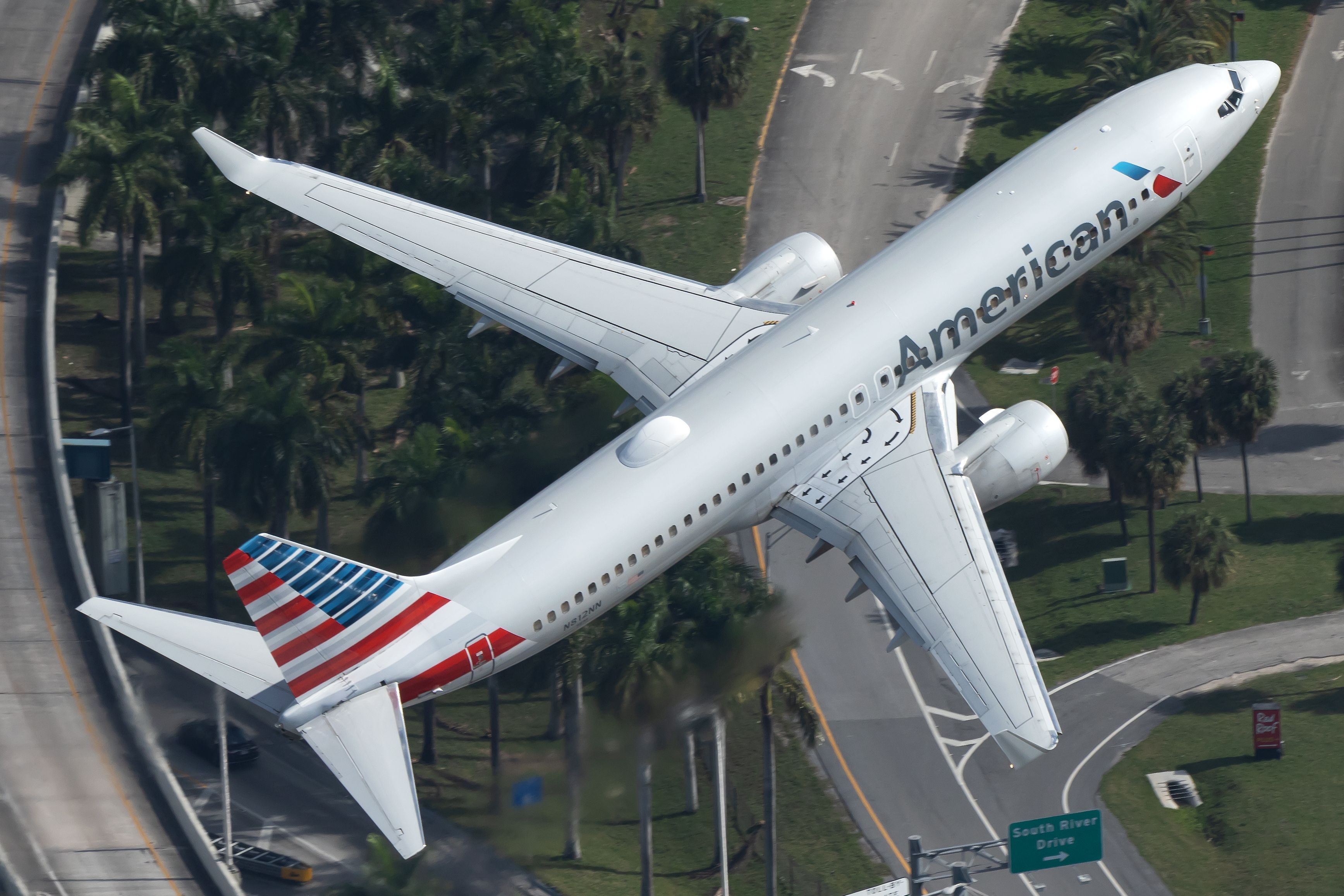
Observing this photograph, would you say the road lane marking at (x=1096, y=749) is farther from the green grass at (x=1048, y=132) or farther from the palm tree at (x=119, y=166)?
the palm tree at (x=119, y=166)

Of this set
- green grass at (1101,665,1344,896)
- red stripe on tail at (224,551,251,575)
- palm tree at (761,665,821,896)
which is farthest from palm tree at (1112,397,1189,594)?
red stripe on tail at (224,551,251,575)

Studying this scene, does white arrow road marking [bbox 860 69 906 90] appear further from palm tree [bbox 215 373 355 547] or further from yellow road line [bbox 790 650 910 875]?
palm tree [bbox 215 373 355 547]

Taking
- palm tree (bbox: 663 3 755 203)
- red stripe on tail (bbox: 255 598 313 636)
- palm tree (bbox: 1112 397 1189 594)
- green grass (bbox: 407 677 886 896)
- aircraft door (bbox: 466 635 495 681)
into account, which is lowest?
green grass (bbox: 407 677 886 896)

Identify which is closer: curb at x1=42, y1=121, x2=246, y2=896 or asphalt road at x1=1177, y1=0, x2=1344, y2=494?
curb at x1=42, y1=121, x2=246, y2=896

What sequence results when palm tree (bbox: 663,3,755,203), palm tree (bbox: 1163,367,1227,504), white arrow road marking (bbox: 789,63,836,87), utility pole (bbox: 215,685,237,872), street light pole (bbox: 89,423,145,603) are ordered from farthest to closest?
white arrow road marking (bbox: 789,63,836,87), palm tree (bbox: 663,3,755,203), palm tree (bbox: 1163,367,1227,504), street light pole (bbox: 89,423,145,603), utility pole (bbox: 215,685,237,872)

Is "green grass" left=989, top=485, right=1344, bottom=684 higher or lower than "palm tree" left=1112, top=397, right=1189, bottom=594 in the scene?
lower

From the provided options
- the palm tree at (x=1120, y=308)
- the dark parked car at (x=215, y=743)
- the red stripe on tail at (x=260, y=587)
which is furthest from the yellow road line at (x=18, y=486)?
the palm tree at (x=1120, y=308)

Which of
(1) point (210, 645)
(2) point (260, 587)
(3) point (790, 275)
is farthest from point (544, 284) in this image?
(1) point (210, 645)

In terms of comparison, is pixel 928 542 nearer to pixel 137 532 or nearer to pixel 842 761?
pixel 842 761
